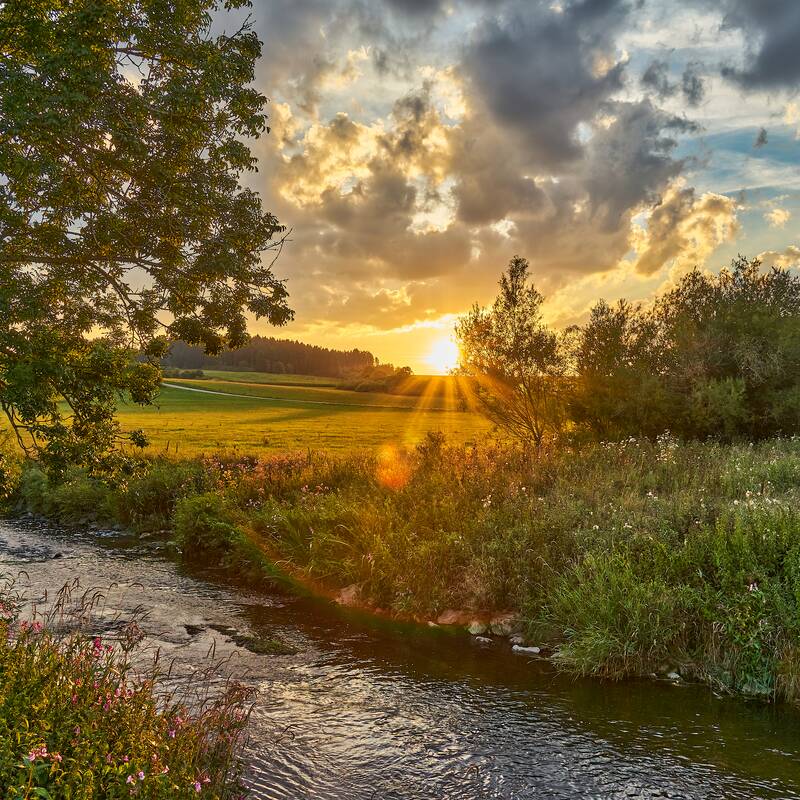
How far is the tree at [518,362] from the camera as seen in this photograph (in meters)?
25.6

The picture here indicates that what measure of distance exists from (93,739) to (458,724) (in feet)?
14.5

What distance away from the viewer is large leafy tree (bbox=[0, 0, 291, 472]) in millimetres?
8609

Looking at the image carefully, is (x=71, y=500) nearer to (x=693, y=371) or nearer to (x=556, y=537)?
(x=556, y=537)

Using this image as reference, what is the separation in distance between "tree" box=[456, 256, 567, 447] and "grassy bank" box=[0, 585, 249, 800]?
20.8 m

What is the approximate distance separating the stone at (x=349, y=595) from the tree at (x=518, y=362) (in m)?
14.6

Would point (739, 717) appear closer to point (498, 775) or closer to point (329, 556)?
point (498, 775)

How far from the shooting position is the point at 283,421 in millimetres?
58688

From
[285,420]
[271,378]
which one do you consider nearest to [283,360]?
[271,378]

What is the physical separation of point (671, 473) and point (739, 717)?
9.31 metres

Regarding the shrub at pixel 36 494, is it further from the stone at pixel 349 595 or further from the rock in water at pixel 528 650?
the rock in water at pixel 528 650

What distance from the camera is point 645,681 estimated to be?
358 inches

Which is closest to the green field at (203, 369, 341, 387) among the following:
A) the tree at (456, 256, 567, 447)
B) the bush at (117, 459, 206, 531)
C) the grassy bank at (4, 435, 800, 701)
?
the tree at (456, 256, 567, 447)

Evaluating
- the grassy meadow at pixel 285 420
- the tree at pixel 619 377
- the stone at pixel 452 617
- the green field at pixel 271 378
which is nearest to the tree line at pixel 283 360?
the green field at pixel 271 378

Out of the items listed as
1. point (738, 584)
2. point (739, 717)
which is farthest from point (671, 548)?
point (739, 717)
